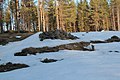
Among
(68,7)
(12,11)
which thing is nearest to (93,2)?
(68,7)

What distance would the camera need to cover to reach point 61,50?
20.1 metres

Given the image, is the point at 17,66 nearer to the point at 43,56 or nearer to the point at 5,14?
the point at 43,56

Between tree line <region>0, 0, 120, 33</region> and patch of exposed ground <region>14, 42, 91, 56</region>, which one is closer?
patch of exposed ground <region>14, 42, 91, 56</region>

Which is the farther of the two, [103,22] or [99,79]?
[103,22]

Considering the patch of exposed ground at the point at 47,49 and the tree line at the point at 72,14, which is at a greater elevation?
the tree line at the point at 72,14

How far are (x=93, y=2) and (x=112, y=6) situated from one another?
6279 millimetres

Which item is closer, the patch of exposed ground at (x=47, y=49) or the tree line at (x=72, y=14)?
the patch of exposed ground at (x=47, y=49)

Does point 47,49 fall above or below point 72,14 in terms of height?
below

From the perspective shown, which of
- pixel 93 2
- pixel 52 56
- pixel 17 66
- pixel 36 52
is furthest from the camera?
pixel 93 2

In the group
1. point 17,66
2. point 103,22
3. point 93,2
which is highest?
point 93,2

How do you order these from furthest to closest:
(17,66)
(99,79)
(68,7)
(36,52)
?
(68,7) → (36,52) → (17,66) → (99,79)

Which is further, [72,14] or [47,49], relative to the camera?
[72,14]

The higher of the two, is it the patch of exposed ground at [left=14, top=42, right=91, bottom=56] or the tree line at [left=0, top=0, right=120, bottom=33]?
the tree line at [left=0, top=0, right=120, bottom=33]

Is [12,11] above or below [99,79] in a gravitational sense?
above
